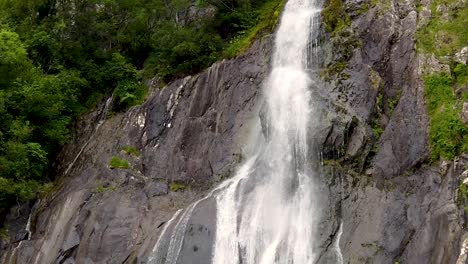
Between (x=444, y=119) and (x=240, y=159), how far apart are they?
276 inches

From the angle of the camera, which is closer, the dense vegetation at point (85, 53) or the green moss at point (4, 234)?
the green moss at point (4, 234)

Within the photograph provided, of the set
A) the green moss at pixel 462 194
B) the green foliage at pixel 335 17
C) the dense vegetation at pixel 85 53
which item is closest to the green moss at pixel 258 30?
the dense vegetation at pixel 85 53

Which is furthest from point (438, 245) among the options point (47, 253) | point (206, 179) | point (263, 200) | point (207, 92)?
point (47, 253)

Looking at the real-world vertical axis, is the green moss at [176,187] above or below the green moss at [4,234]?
above

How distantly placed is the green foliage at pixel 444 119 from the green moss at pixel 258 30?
776 centimetres

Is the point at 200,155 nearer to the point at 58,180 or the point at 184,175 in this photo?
the point at 184,175

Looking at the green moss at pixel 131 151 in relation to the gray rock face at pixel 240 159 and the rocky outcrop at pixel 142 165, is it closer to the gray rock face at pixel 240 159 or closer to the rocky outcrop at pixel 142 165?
the rocky outcrop at pixel 142 165

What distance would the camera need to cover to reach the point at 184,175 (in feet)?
60.5

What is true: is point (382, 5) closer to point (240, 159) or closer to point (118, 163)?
point (240, 159)

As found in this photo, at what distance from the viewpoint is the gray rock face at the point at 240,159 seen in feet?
47.4

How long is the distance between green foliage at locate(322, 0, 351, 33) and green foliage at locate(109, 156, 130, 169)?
31.9 feet

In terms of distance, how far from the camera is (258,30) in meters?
22.7

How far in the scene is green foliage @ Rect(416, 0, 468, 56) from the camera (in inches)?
706

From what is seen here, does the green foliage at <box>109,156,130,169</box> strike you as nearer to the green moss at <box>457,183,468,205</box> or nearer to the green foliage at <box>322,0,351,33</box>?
the green foliage at <box>322,0,351,33</box>
